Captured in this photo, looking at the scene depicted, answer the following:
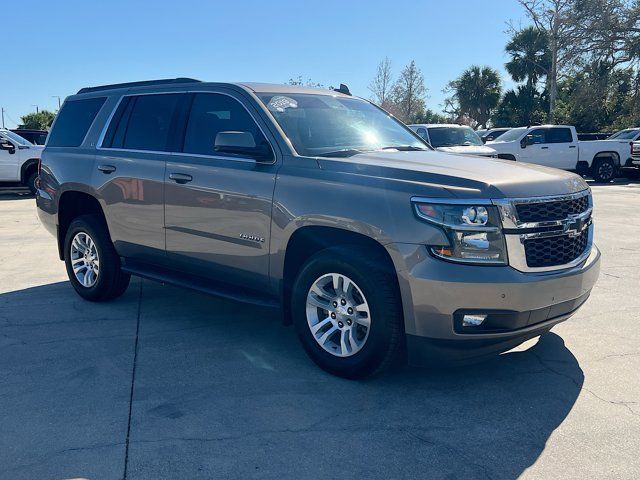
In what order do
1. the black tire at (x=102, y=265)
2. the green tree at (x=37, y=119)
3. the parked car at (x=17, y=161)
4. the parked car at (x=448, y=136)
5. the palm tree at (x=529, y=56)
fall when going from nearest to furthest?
the black tire at (x=102, y=265) → the parked car at (x=448, y=136) → the parked car at (x=17, y=161) → the palm tree at (x=529, y=56) → the green tree at (x=37, y=119)

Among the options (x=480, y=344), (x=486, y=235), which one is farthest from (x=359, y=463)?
(x=486, y=235)

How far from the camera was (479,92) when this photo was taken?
4903cm

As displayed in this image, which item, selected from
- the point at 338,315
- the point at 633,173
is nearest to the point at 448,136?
the point at 633,173

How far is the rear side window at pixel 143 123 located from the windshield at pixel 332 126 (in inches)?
40.5

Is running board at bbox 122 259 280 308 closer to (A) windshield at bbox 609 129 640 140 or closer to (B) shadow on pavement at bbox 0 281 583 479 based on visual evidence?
(B) shadow on pavement at bbox 0 281 583 479

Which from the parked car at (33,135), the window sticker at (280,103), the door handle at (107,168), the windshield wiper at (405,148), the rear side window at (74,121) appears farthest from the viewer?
the parked car at (33,135)

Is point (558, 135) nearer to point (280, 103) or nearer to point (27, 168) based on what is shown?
point (27, 168)

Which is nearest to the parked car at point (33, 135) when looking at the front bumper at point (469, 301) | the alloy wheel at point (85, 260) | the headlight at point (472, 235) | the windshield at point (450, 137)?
the windshield at point (450, 137)

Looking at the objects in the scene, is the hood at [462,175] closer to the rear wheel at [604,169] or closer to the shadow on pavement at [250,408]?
the shadow on pavement at [250,408]

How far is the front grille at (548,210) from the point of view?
3605mm

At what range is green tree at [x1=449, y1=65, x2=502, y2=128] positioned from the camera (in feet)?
159

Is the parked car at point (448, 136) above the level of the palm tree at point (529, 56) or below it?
below

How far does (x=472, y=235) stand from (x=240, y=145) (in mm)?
1735

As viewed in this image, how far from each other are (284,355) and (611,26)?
36217mm
